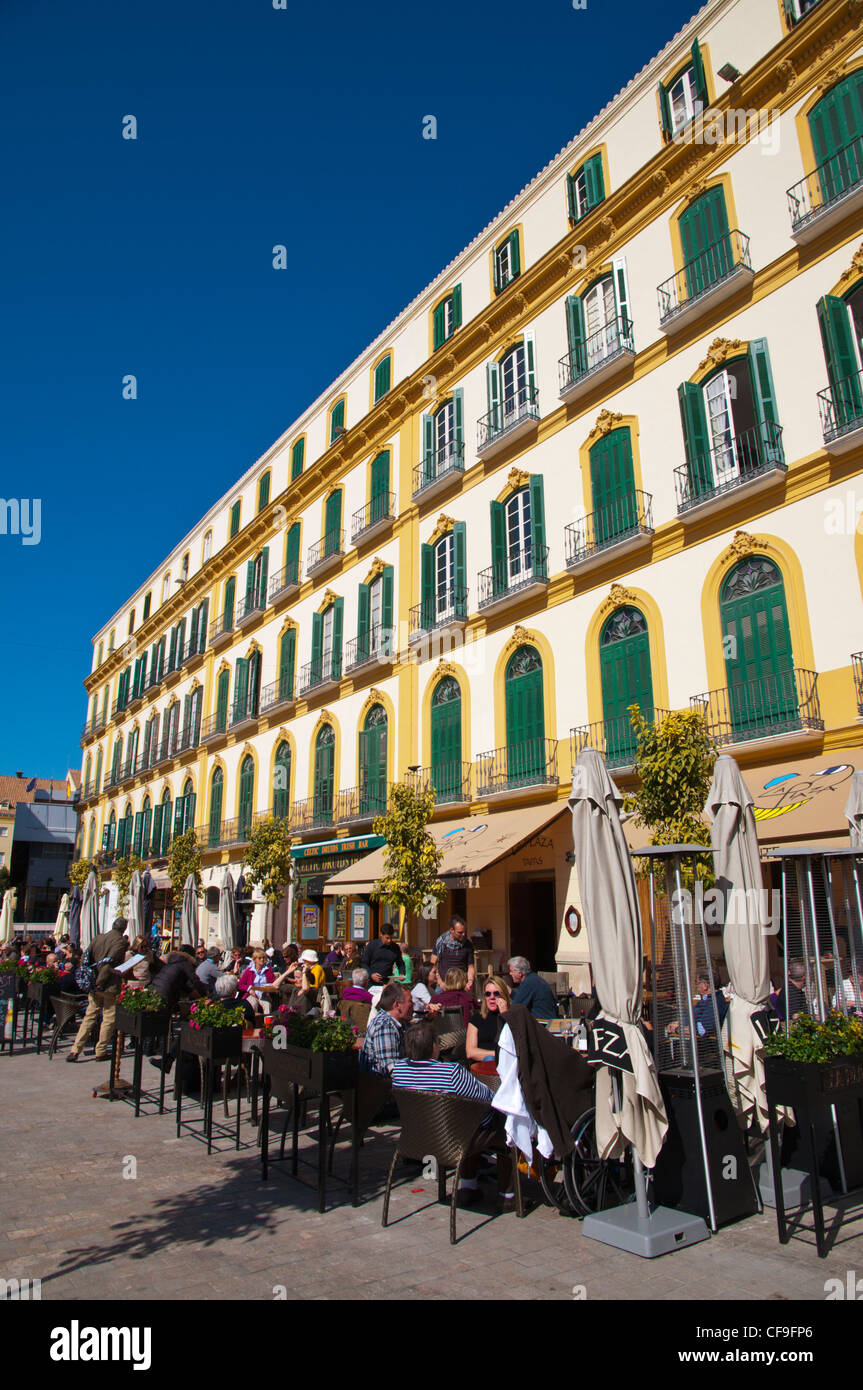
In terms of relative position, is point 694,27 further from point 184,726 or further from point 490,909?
point 184,726

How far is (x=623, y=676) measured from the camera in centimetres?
1631

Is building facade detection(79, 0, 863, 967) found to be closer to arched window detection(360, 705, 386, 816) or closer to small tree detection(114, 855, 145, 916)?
arched window detection(360, 705, 386, 816)

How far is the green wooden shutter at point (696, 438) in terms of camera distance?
50.2 ft

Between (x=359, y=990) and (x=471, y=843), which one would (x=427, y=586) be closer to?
(x=471, y=843)

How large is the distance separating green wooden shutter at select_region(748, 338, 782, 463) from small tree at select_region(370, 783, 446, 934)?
9.38m

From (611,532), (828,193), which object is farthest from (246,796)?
(828,193)

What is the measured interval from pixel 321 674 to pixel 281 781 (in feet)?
13.7

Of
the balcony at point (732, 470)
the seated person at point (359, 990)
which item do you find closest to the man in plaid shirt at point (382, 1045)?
the seated person at point (359, 990)

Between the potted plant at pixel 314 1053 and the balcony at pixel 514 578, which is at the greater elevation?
the balcony at pixel 514 578

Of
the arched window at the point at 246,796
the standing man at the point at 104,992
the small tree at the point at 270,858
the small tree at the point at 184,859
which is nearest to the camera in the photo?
the standing man at the point at 104,992

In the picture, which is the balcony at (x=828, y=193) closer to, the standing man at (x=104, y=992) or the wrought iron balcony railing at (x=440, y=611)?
the wrought iron balcony railing at (x=440, y=611)

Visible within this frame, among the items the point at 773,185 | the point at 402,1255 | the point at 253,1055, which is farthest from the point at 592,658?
the point at 402,1255

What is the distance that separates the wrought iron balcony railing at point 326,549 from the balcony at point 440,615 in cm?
495
